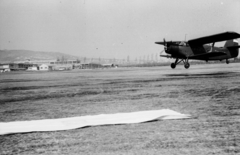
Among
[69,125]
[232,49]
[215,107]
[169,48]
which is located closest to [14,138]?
[69,125]

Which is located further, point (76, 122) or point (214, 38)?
point (214, 38)

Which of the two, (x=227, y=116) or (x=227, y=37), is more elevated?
(x=227, y=37)

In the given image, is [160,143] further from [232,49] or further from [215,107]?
[232,49]

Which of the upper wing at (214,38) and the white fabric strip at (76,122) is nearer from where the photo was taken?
the white fabric strip at (76,122)

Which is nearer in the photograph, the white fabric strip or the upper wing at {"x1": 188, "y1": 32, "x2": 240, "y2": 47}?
the white fabric strip

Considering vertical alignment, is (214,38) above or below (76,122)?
above

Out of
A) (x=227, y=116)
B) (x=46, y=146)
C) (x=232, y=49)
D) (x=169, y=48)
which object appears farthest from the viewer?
(x=232, y=49)

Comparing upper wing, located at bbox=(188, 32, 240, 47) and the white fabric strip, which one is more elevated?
upper wing, located at bbox=(188, 32, 240, 47)

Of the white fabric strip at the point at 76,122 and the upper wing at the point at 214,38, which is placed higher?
the upper wing at the point at 214,38
